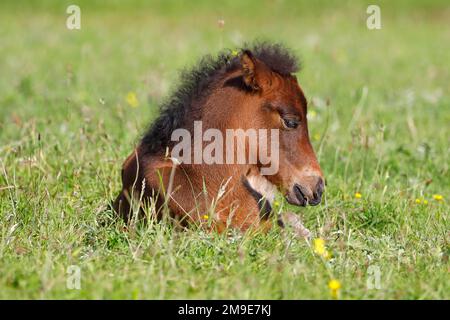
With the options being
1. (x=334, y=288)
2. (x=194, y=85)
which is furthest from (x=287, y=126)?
(x=334, y=288)

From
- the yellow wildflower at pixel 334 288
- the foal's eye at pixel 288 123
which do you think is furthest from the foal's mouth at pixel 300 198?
the yellow wildflower at pixel 334 288

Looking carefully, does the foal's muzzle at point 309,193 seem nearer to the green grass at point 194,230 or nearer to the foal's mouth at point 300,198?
the foal's mouth at point 300,198

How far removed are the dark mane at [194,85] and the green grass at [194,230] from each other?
576 millimetres

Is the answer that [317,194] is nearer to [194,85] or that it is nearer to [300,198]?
[300,198]

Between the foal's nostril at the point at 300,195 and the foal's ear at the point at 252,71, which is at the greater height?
the foal's ear at the point at 252,71

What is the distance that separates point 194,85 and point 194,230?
938mm

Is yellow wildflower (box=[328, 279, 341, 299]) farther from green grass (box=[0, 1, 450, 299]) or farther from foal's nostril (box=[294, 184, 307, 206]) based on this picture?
foal's nostril (box=[294, 184, 307, 206])

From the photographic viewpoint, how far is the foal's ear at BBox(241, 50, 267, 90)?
15.4 ft

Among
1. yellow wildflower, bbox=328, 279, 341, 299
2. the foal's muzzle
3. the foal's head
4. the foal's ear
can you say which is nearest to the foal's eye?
the foal's head

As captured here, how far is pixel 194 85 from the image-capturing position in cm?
505

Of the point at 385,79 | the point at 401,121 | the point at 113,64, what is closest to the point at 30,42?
the point at 113,64

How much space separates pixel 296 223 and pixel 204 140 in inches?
33.1

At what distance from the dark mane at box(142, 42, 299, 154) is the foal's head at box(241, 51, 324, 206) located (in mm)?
186

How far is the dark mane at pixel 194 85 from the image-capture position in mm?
4957
